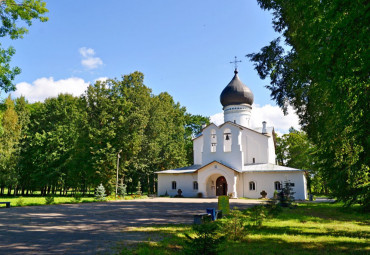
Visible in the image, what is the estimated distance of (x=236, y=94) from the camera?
123 ft

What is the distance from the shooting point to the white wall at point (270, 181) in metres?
29.3

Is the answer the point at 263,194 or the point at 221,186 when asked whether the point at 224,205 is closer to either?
the point at 263,194

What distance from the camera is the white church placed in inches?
1219

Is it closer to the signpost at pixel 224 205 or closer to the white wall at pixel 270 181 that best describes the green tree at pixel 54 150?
the white wall at pixel 270 181

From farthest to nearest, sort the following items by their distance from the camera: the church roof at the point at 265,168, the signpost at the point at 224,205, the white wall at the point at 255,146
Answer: the white wall at the point at 255,146 → the church roof at the point at 265,168 → the signpost at the point at 224,205

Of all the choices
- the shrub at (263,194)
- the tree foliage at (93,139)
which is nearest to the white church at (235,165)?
the shrub at (263,194)

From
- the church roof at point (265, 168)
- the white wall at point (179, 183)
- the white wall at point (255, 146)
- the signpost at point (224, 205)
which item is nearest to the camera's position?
the signpost at point (224, 205)

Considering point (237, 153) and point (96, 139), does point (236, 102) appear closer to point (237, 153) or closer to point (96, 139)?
point (237, 153)

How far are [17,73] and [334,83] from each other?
1803cm

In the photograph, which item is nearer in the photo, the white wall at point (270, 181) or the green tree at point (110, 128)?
the white wall at point (270, 181)

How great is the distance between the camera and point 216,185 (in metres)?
34.1

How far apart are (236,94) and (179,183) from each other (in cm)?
1420

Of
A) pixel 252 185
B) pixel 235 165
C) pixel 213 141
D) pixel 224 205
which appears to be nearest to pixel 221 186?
pixel 235 165

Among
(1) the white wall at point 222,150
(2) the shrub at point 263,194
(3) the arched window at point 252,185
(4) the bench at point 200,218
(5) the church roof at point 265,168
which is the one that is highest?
(1) the white wall at point 222,150
